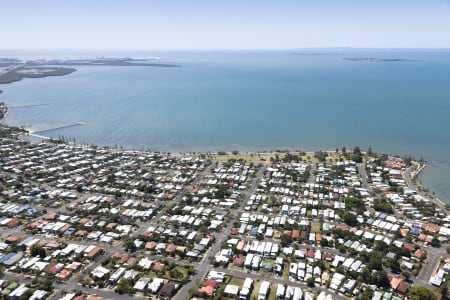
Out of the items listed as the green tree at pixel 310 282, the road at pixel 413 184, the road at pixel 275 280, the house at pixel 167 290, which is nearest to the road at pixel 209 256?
the house at pixel 167 290

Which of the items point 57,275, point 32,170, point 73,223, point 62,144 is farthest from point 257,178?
point 62,144

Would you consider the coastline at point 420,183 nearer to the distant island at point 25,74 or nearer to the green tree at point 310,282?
the green tree at point 310,282

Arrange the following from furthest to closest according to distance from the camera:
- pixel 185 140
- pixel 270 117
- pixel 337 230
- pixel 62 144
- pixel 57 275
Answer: pixel 270 117 < pixel 185 140 < pixel 62 144 < pixel 337 230 < pixel 57 275

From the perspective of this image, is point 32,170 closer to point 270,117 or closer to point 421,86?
point 270,117

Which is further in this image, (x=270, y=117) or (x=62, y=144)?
(x=270, y=117)

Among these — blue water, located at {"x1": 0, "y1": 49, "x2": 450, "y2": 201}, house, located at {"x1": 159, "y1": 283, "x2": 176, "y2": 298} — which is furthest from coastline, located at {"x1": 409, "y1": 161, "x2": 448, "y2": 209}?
house, located at {"x1": 159, "y1": 283, "x2": 176, "y2": 298}

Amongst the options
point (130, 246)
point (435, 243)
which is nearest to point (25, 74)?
point (130, 246)
